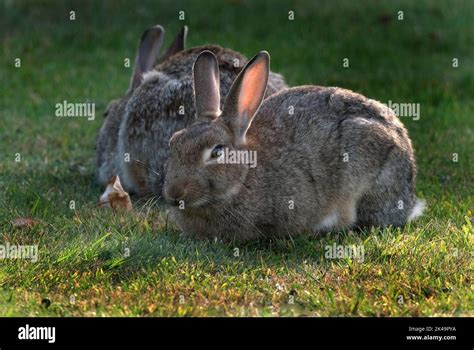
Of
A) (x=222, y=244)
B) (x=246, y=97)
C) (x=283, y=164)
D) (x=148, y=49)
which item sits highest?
(x=148, y=49)

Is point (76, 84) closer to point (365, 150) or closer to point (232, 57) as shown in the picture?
point (232, 57)

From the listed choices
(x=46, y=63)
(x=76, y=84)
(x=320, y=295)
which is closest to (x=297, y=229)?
(x=320, y=295)

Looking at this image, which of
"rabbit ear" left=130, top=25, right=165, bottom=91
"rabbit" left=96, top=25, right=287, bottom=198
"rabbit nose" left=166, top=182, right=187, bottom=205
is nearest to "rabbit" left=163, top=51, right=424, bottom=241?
"rabbit nose" left=166, top=182, right=187, bottom=205

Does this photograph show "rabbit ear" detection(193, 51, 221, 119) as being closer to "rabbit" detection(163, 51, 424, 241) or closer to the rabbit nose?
"rabbit" detection(163, 51, 424, 241)

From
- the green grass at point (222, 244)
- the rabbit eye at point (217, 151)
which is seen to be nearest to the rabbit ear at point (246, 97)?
the rabbit eye at point (217, 151)

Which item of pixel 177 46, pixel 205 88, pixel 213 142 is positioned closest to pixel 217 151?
pixel 213 142

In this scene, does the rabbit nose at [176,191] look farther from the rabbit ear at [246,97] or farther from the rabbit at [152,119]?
the rabbit at [152,119]

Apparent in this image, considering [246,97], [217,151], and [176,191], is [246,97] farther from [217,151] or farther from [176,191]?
[176,191]
